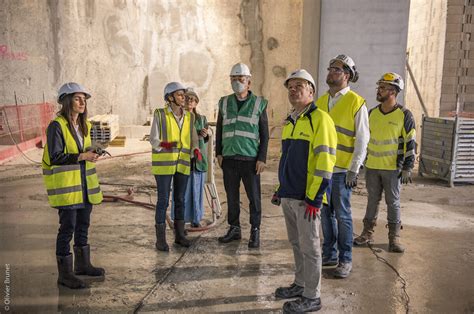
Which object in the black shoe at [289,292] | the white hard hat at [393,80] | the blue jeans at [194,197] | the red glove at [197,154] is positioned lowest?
the black shoe at [289,292]

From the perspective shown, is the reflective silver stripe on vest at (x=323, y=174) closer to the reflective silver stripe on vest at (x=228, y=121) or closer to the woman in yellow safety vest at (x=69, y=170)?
the reflective silver stripe on vest at (x=228, y=121)

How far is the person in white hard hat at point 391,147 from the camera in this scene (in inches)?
206

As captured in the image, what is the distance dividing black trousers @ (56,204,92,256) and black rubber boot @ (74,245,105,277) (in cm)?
7

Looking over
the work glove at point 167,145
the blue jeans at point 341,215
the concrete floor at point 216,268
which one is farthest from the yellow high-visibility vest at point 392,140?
the work glove at point 167,145

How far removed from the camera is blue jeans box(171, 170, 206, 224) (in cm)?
589

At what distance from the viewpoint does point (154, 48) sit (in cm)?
1792

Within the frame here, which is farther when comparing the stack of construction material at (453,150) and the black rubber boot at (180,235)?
the stack of construction material at (453,150)

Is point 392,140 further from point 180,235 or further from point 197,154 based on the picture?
point 180,235

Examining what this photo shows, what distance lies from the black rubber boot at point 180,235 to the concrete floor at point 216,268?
87 mm

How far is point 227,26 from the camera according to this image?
60.4ft

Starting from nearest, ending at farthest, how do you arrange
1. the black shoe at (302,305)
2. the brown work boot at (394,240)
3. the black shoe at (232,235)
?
the black shoe at (302,305) < the brown work boot at (394,240) < the black shoe at (232,235)

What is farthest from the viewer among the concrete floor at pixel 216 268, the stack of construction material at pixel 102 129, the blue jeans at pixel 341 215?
→ the stack of construction material at pixel 102 129

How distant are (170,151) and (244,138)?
0.87 metres

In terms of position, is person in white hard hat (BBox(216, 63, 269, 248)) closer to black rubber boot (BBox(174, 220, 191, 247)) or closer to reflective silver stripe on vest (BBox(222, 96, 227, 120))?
reflective silver stripe on vest (BBox(222, 96, 227, 120))
